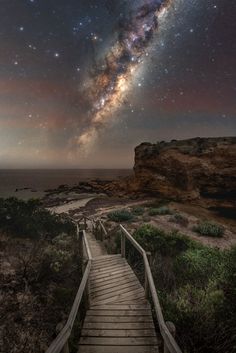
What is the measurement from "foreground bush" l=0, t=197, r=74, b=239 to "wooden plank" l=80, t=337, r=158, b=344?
915cm

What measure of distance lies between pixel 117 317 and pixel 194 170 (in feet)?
92.9

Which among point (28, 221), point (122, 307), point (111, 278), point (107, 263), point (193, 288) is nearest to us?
point (122, 307)

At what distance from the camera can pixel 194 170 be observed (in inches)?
1270

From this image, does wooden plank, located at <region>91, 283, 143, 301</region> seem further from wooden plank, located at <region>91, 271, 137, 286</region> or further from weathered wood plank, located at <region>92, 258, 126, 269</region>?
weathered wood plank, located at <region>92, 258, 126, 269</region>

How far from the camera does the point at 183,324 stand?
5754mm

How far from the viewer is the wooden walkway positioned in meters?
5.00

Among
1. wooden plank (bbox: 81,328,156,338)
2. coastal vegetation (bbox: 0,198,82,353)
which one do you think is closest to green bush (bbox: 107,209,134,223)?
coastal vegetation (bbox: 0,198,82,353)

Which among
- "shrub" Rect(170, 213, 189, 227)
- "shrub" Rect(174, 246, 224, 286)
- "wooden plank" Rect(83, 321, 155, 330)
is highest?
"wooden plank" Rect(83, 321, 155, 330)

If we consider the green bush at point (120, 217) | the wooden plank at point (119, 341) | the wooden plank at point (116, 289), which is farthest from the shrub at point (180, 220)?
the wooden plank at point (119, 341)

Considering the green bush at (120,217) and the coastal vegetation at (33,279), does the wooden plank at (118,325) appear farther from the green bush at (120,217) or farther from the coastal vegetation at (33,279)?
the green bush at (120,217)

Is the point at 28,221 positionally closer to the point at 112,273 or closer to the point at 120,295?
the point at 112,273

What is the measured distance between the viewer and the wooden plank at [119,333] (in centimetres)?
530

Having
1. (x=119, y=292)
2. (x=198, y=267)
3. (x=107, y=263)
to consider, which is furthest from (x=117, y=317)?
(x=198, y=267)

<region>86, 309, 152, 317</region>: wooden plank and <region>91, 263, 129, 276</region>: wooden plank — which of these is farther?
<region>91, 263, 129, 276</region>: wooden plank
